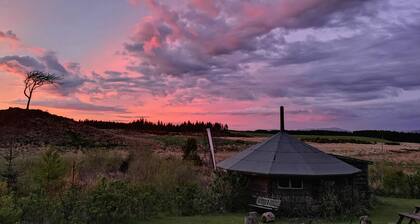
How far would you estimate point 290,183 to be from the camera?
16.9 m

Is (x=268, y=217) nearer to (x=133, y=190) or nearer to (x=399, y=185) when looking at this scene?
(x=133, y=190)

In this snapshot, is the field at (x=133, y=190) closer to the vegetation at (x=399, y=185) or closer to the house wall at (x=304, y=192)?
the vegetation at (x=399, y=185)

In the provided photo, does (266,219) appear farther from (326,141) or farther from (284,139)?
(326,141)

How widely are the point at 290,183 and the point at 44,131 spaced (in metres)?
42.3

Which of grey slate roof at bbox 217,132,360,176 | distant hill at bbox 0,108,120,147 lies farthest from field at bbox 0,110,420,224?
distant hill at bbox 0,108,120,147

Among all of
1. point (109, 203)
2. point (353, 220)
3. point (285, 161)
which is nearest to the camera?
point (109, 203)

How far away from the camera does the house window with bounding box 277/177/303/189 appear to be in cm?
1694

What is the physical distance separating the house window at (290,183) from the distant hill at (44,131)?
3619 centimetres

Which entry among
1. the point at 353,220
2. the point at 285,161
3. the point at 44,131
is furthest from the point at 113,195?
the point at 44,131

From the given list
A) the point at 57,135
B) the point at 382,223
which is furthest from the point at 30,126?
the point at 382,223

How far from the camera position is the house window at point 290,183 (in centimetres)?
1694

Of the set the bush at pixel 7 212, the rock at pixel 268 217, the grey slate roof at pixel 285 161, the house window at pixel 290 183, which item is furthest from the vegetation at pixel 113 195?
the rock at pixel 268 217

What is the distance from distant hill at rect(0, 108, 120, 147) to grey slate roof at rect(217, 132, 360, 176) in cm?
3430

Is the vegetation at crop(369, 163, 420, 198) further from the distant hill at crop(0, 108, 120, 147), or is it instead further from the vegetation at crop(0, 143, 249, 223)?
the distant hill at crop(0, 108, 120, 147)
